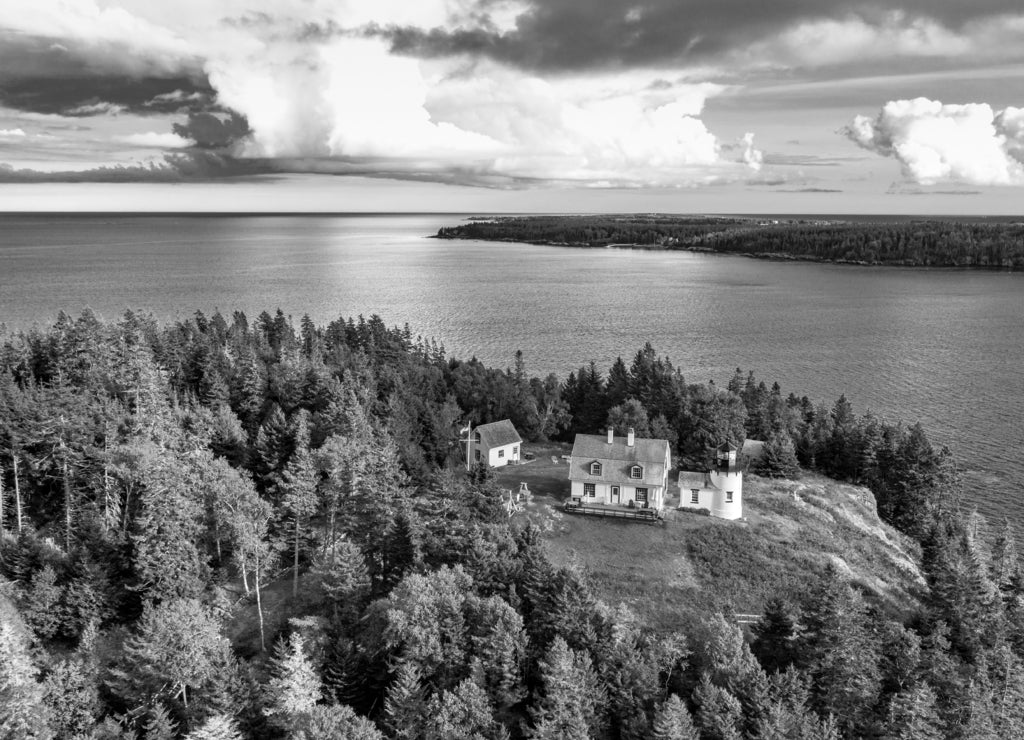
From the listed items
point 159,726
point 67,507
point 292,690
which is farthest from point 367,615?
point 67,507

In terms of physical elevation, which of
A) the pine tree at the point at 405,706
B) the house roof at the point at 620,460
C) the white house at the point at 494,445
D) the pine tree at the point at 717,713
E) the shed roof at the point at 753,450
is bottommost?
the pine tree at the point at 405,706

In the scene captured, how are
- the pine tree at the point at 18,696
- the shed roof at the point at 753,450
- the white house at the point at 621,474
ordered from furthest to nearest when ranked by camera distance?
the shed roof at the point at 753,450, the white house at the point at 621,474, the pine tree at the point at 18,696

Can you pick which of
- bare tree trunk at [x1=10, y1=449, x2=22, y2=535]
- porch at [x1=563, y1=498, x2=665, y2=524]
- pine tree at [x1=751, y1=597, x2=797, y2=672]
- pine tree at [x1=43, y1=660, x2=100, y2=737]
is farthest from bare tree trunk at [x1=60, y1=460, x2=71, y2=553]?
pine tree at [x1=751, y1=597, x2=797, y2=672]

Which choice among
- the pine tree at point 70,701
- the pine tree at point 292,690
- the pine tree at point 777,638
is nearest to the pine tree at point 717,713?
the pine tree at point 777,638

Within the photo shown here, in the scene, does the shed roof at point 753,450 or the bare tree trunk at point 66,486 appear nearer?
the bare tree trunk at point 66,486

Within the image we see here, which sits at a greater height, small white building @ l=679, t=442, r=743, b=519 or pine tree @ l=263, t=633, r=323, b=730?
small white building @ l=679, t=442, r=743, b=519

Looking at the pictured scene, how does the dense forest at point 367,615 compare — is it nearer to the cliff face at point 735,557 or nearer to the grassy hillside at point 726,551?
the cliff face at point 735,557

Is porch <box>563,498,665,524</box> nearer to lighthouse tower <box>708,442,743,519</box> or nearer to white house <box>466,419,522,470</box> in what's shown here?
lighthouse tower <box>708,442,743,519</box>
